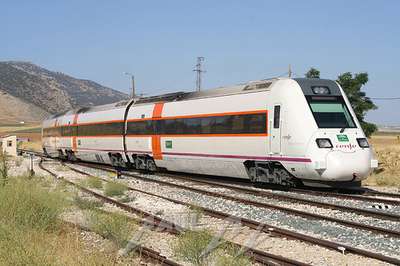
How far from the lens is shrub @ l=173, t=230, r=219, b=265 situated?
26.2 ft

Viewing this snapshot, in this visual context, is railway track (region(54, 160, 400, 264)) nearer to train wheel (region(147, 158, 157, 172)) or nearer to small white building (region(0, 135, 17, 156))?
train wheel (region(147, 158, 157, 172))

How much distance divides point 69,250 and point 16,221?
7.87 feet

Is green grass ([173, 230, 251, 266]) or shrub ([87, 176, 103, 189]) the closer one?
green grass ([173, 230, 251, 266])

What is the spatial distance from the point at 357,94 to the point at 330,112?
24802 millimetres

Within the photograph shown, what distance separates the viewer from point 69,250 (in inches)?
321

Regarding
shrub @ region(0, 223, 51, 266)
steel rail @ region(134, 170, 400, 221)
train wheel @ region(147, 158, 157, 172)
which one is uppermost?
train wheel @ region(147, 158, 157, 172)

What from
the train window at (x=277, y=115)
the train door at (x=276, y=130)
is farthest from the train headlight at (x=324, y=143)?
the train window at (x=277, y=115)

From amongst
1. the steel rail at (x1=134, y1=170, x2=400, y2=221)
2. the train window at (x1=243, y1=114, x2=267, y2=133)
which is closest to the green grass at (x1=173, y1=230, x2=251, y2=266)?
the steel rail at (x1=134, y1=170, x2=400, y2=221)

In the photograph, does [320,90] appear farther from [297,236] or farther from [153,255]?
[153,255]

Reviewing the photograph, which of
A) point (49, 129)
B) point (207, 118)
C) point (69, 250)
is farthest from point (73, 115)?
point (69, 250)

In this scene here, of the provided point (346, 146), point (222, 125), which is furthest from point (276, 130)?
point (222, 125)

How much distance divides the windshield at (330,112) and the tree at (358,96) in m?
22.3

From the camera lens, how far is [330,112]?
16.6 meters

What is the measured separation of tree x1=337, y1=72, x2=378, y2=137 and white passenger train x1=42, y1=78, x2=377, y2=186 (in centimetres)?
1862
